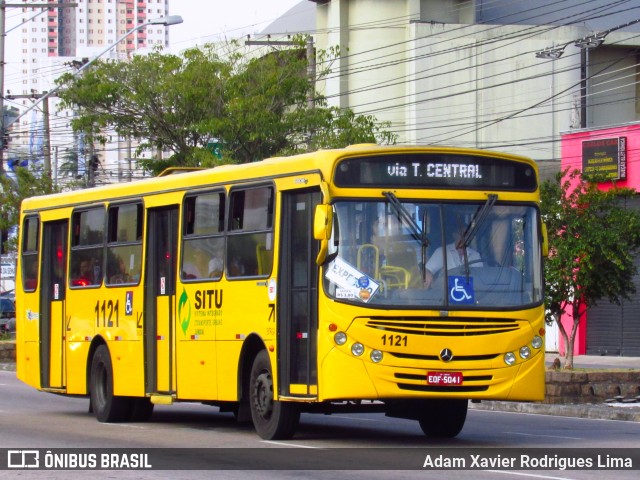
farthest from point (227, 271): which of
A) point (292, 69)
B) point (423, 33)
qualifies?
point (423, 33)

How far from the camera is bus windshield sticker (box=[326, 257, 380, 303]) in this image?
522 inches

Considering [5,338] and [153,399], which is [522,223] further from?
[5,338]

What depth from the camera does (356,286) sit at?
13.3m

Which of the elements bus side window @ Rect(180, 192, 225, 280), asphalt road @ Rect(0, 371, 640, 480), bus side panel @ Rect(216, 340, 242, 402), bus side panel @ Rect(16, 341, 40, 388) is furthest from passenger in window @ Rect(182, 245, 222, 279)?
bus side panel @ Rect(16, 341, 40, 388)

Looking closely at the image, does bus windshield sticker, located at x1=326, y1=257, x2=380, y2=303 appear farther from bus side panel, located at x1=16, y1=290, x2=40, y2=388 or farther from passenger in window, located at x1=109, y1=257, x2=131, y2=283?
bus side panel, located at x1=16, y1=290, x2=40, y2=388

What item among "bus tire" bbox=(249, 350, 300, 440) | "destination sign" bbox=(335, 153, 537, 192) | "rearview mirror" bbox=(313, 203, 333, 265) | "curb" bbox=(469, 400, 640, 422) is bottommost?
"curb" bbox=(469, 400, 640, 422)

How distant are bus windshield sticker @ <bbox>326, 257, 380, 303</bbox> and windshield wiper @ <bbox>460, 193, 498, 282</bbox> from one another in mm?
992

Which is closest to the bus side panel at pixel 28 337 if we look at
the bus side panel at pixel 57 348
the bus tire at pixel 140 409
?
the bus side panel at pixel 57 348

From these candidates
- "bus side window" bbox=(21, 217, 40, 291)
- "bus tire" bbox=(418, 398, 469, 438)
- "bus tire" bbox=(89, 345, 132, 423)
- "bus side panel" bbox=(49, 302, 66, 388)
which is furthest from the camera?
"bus side window" bbox=(21, 217, 40, 291)

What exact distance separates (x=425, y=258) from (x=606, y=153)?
827 inches

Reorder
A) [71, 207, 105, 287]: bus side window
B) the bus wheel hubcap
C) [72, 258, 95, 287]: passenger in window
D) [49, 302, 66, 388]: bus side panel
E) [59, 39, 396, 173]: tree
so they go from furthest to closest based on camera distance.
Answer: [59, 39, 396, 173]: tree
[49, 302, 66, 388]: bus side panel
[72, 258, 95, 287]: passenger in window
[71, 207, 105, 287]: bus side window
the bus wheel hubcap

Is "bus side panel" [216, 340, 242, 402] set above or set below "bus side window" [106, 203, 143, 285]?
below

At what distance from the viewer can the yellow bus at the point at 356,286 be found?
43.4ft

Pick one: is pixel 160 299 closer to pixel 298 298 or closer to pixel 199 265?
pixel 199 265
